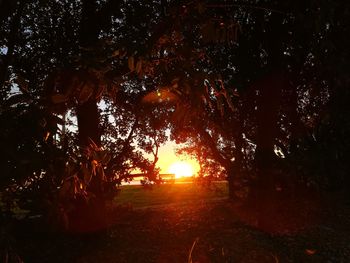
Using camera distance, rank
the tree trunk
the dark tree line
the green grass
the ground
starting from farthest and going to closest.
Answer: the green grass < the tree trunk < the ground < the dark tree line

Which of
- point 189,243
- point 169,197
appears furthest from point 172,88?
point 169,197

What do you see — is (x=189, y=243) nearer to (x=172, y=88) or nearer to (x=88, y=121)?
(x=88, y=121)

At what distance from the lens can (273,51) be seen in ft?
45.8

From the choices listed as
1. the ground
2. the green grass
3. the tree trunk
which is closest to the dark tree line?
the tree trunk

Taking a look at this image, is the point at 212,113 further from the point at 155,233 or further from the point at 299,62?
the point at 155,233

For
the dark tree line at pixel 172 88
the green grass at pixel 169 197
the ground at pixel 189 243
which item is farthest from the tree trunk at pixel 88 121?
the green grass at pixel 169 197

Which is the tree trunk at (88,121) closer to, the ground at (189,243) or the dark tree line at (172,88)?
the dark tree line at (172,88)

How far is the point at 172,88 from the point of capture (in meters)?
3.42

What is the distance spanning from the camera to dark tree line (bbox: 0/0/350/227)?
344cm

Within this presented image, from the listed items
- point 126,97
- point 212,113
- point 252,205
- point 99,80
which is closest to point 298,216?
point 252,205

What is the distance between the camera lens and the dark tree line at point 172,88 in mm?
3436

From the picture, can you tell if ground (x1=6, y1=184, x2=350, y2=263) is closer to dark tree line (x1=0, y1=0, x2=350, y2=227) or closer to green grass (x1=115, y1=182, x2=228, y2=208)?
dark tree line (x1=0, y1=0, x2=350, y2=227)

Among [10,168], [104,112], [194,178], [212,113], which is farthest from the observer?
[194,178]

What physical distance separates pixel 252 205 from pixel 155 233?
687 centimetres
